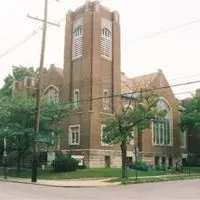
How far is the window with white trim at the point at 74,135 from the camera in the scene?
48.1 metres

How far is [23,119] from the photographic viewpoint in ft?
134

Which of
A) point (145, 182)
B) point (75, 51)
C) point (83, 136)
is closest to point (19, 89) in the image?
point (75, 51)

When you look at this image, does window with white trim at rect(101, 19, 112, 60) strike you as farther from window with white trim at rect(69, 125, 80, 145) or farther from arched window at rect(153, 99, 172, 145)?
arched window at rect(153, 99, 172, 145)

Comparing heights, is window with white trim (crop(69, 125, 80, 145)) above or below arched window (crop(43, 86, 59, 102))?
below

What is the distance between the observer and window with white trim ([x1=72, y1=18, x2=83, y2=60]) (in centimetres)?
4984

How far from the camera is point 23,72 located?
78.9 m

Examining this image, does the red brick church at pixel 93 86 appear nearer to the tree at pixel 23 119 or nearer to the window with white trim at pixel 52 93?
the window with white trim at pixel 52 93

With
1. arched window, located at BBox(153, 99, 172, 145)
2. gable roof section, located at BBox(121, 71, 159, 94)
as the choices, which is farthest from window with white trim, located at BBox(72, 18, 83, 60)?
arched window, located at BBox(153, 99, 172, 145)

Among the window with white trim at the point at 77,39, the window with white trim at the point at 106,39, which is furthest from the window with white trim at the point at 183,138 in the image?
the window with white trim at the point at 77,39

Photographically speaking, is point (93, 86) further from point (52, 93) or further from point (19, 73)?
point (19, 73)

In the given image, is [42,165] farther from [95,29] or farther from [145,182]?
[145,182]

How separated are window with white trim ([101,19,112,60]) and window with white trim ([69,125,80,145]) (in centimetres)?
868

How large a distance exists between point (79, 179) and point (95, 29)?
62.6 feet

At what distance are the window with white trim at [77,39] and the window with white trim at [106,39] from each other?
2.45 m
